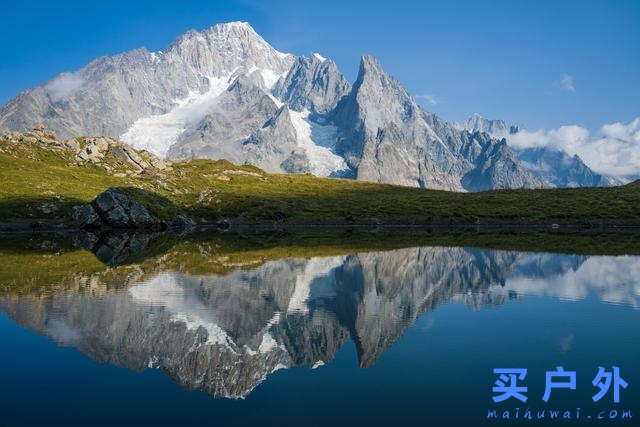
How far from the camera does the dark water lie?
2170cm

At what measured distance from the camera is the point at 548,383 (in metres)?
24.2

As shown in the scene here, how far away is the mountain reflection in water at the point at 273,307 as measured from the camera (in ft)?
95.7

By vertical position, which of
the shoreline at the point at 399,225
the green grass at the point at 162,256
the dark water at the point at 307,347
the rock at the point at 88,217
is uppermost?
the shoreline at the point at 399,225

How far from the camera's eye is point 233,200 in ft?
563

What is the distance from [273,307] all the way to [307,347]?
456 inches

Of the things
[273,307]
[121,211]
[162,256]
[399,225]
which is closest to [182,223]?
[121,211]

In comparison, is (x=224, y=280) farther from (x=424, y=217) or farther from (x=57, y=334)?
(x=424, y=217)

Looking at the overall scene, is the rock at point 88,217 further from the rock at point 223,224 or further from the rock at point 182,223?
the rock at point 223,224

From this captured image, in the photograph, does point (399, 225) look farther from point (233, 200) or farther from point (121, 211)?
point (121, 211)

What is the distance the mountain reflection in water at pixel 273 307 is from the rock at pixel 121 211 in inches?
3092

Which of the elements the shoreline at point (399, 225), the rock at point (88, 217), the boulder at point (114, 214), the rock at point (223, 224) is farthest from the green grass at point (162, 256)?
the rock at point (223, 224)

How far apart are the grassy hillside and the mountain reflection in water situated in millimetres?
94534

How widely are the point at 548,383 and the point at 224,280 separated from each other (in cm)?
3542

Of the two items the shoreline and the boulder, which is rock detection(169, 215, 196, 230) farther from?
the boulder
